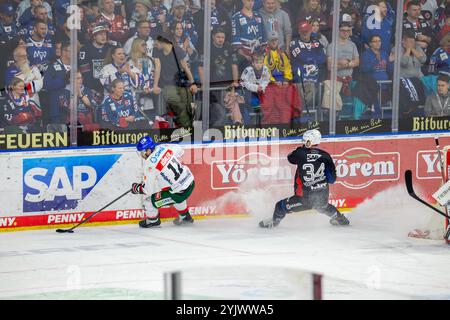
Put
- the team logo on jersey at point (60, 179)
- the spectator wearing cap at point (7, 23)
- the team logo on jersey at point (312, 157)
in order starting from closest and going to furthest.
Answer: the spectator wearing cap at point (7, 23), the team logo on jersey at point (60, 179), the team logo on jersey at point (312, 157)

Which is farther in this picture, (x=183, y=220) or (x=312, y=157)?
(x=183, y=220)

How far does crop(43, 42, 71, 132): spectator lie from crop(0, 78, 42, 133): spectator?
0.17 meters

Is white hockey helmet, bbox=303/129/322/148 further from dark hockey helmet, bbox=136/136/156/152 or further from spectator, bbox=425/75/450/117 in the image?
spectator, bbox=425/75/450/117

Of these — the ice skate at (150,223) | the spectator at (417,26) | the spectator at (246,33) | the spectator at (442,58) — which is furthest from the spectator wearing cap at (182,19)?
the spectator at (442,58)

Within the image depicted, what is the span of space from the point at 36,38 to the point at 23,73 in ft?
1.39

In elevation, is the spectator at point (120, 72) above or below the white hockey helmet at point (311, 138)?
above

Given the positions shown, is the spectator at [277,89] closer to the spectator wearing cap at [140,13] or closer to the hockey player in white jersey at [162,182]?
the hockey player in white jersey at [162,182]

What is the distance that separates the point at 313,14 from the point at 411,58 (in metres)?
1.65

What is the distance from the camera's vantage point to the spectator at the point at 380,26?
1462cm

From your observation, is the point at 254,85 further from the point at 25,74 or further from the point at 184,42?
the point at 25,74

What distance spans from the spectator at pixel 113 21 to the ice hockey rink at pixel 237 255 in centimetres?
224

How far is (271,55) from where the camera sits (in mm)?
14008

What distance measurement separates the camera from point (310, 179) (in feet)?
42.3

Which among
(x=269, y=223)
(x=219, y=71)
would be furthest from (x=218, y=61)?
(x=269, y=223)
